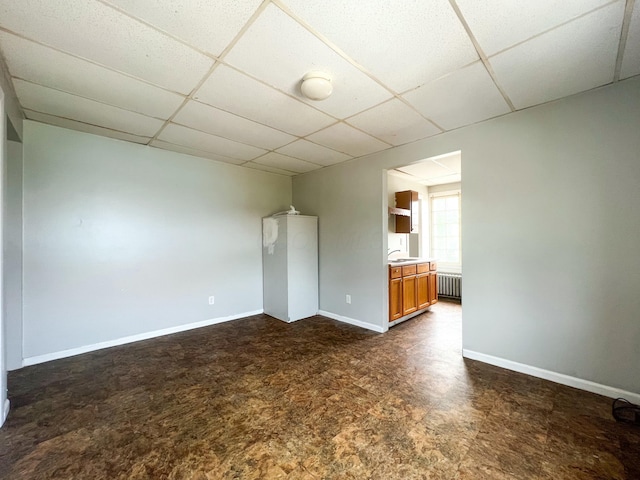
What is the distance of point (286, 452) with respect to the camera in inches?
63.2

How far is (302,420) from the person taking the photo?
1.89 metres

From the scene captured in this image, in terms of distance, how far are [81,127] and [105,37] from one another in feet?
6.05

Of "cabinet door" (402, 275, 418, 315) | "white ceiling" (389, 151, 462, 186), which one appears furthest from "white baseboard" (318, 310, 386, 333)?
"white ceiling" (389, 151, 462, 186)

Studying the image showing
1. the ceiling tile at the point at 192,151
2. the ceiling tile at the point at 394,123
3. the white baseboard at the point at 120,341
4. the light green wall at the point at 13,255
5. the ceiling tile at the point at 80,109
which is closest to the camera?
the ceiling tile at the point at 80,109

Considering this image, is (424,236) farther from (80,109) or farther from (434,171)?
(80,109)

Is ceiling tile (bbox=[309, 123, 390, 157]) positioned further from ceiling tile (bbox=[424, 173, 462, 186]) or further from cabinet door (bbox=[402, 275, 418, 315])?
ceiling tile (bbox=[424, 173, 462, 186])

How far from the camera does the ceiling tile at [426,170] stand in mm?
4266

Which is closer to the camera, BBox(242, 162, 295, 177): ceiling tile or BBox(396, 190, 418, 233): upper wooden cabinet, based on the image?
BBox(242, 162, 295, 177): ceiling tile

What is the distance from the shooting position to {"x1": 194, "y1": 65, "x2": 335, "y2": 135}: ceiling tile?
206 cm

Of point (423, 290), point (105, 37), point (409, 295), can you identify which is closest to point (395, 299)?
point (409, 295)

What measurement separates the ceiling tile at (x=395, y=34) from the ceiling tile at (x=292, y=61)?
0.10m

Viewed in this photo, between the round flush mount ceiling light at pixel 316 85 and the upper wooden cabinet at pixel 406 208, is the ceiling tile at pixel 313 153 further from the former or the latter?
the upper wooden cabinet at pixel 406 208

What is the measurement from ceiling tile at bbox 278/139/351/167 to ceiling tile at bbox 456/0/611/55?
209cm

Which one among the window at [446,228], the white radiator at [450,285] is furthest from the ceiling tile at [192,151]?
the white radiator at [450,285]
